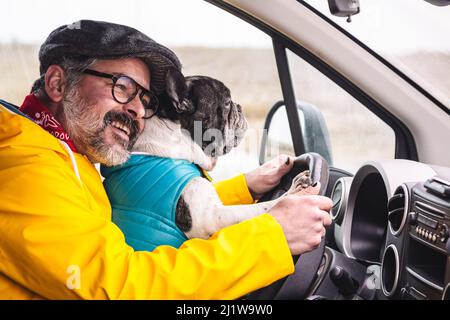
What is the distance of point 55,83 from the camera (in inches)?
58.1

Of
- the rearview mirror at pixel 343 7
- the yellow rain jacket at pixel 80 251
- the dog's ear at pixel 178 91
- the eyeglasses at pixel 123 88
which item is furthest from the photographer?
the dog's ear at pixel 178 91

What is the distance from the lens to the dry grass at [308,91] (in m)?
A: 1.72

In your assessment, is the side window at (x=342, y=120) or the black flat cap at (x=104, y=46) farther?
the side window at (x=342, y=120)

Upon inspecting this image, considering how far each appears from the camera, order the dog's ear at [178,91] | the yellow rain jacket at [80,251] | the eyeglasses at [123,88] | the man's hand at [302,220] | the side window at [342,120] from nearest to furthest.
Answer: the yellow rain jacket at [80,251]
the man's hand at [302,220]
the eyeglasses at [123,88]
the dog's ear at [178,91]
the side window at [342,120]

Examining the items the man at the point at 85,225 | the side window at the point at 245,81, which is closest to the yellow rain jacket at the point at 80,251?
the man at the point at 85,225

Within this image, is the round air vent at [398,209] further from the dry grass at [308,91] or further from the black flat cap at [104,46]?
the black flat cap at [104,46]

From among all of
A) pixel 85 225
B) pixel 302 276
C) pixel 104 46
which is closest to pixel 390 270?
pixel 302 276

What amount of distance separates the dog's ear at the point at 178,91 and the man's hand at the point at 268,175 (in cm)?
28

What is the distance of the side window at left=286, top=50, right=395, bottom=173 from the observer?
1.81 meters

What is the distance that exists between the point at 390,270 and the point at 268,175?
1.44ft

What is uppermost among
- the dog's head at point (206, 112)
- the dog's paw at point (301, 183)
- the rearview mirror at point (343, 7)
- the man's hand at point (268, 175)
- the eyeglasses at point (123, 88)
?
the rearview mirror at point (343, 7)

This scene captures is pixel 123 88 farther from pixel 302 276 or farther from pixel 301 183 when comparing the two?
pixel 302 276

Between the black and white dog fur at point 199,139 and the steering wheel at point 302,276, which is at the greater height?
the black and white dog fur at point 199,139
